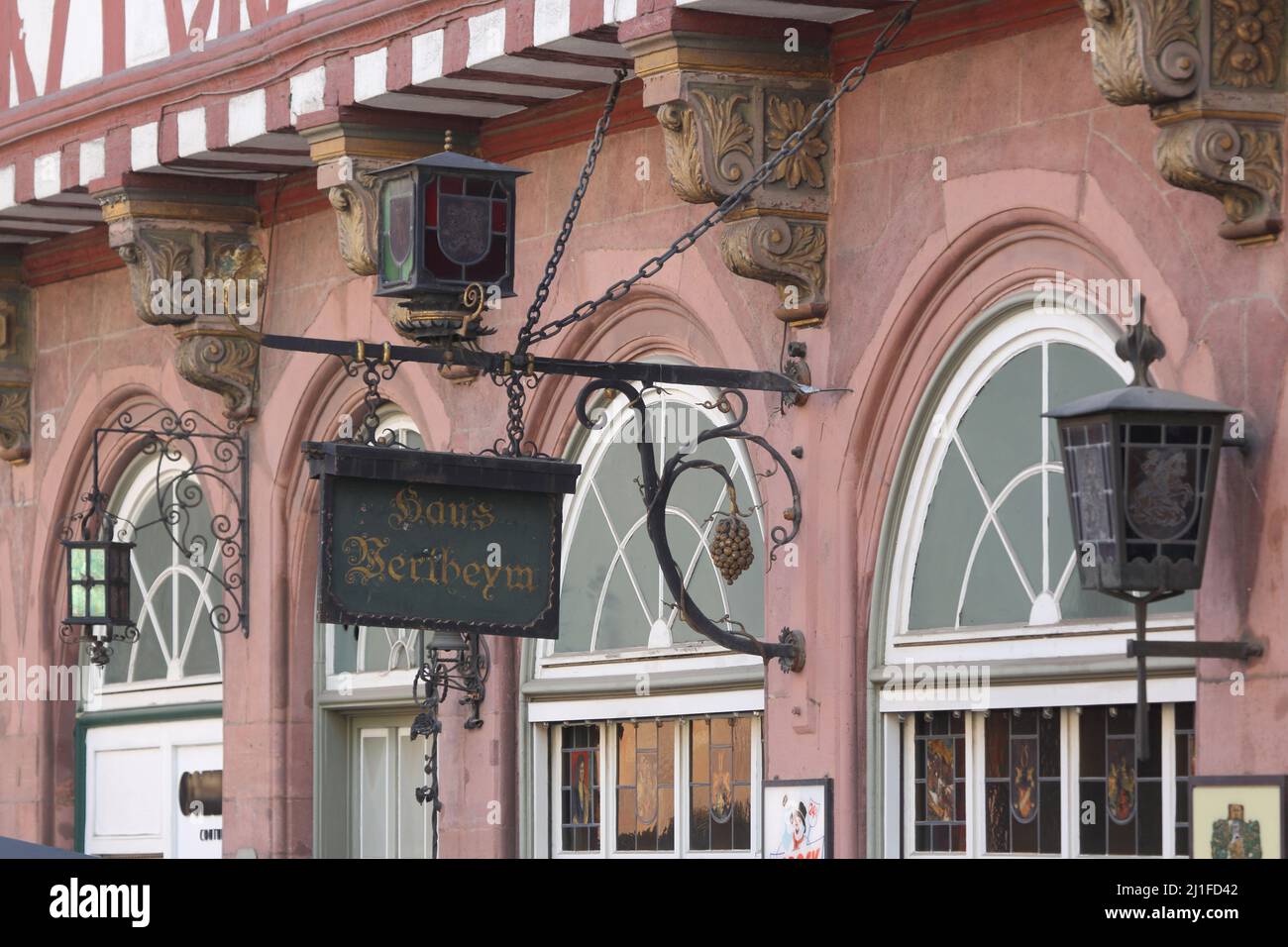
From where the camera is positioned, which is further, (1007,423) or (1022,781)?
(1007,423)

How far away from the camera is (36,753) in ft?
44.5

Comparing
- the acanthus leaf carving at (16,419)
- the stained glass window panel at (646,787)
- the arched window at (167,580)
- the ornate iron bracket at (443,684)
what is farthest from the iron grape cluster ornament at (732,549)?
the acanthus leaf carving at (16,419)

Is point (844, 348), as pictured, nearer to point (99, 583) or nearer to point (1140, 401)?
point (1140, 401)

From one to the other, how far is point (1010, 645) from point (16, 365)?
7.17 m

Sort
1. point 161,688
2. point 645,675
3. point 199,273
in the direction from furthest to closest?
point 161,688
point 199,273
point 645,675

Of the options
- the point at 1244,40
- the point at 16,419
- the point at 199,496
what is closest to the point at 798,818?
the point at 1244,40

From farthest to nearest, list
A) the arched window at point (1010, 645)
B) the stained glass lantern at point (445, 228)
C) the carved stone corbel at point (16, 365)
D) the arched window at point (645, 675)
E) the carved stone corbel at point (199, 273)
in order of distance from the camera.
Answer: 1. the carved stone corbel at point (16, 365)
2. the carved stone corbel at point (199, 273)
3. the arched window at point (645, 675)
4. the arched window at point (1010, 645)
5. the stained glass lantern at point (445, 228)

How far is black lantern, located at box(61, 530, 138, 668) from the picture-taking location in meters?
12.0

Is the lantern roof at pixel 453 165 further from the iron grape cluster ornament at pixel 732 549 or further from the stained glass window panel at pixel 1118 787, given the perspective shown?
the stained glass window panel at pixel 1118 787

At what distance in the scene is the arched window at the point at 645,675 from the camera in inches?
376

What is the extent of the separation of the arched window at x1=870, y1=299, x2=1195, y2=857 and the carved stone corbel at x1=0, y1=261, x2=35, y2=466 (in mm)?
6472

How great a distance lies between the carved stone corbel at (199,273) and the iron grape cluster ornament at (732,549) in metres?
3.46

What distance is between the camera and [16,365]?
45.1 feet

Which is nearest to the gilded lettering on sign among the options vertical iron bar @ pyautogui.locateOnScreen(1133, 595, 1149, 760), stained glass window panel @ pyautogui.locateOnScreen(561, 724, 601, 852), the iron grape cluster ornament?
the iron grape cluster ornament
